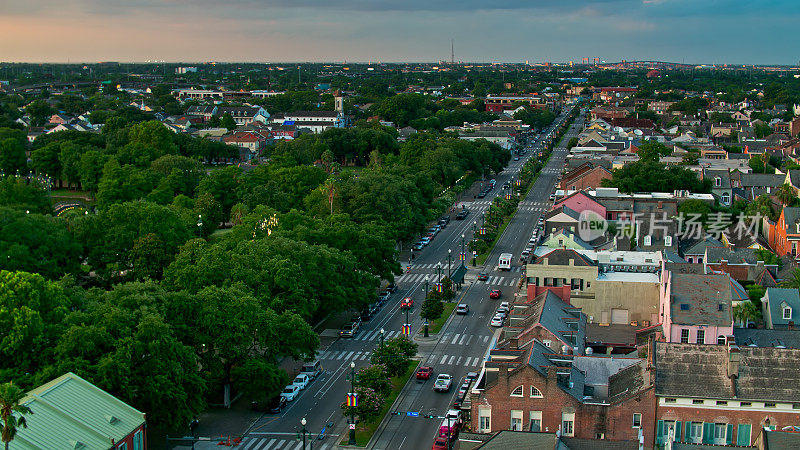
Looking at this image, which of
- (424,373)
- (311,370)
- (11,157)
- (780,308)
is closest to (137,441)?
(311,370)

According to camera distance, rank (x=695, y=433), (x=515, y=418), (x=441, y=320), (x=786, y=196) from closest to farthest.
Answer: (x=695, y=433) → (x=515, y=418) → (x=441, y=320) → (x=786, y=196)

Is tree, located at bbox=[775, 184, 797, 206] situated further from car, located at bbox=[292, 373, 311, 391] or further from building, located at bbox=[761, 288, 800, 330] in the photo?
car, located at bbox=[292, 373, 311, 391]

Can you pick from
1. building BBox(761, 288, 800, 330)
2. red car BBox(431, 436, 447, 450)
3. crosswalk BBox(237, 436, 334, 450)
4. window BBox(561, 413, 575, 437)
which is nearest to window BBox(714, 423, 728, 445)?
window BBox(561, 413, 575, 437)

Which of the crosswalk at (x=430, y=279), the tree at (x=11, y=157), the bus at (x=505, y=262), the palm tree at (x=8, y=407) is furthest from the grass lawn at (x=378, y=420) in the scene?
the tree at (x=11, y=157)

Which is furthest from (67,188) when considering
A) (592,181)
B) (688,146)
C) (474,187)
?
(688,146)

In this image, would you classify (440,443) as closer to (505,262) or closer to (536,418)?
(536,418)

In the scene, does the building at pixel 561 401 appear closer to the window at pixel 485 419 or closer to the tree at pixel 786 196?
the window at pixel 485 419
